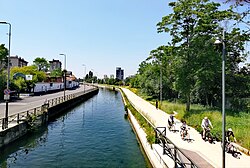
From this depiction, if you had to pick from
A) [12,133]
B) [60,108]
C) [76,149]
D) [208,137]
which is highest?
[208,137]

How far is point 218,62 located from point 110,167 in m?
16.7

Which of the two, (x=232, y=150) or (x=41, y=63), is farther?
(x=41, y=63)

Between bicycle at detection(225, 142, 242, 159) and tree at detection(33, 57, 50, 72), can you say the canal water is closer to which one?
bicycle at detection(225, 142, 242, 159)

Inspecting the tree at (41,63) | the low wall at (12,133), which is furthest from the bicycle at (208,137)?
the tree at (41,63)

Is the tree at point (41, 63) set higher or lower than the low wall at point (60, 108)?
higher

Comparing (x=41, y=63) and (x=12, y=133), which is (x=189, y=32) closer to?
(x=12, y=133)

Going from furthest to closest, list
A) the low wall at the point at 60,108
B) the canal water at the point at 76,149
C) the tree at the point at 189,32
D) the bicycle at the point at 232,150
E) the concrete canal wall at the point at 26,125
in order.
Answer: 1. the low wall at the point at 60,108
2. the tree at the point at 189,32
3. the concrete canal wall at the point at 26,125
4. the canal water at the point at 76,149
5. the bicycle at the point at 232,150

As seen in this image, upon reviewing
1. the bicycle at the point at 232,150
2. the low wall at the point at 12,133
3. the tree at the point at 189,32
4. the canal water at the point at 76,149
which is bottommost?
the canal water at the point at 76,149

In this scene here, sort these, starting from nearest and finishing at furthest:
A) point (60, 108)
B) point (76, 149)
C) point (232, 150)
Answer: point (232, 150) → point (76, 149) → point (60, 108)

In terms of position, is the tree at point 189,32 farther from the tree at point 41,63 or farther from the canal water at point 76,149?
the tree at point 41,63

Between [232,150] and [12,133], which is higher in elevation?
[232,150]

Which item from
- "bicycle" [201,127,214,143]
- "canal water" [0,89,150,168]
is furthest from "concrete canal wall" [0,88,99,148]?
"bicycle" [201,127,214,143]

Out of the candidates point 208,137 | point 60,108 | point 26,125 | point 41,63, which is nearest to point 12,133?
point 26,125

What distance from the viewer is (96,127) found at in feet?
90.9
